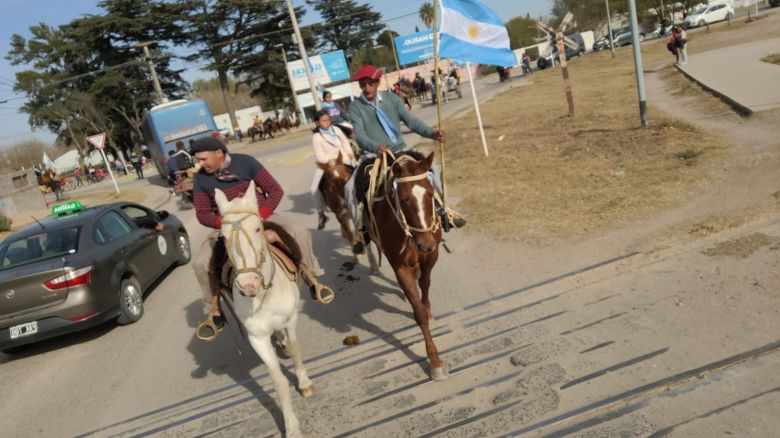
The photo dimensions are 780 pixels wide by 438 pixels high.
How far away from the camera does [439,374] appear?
4648 mm

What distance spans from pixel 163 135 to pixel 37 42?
1744 inches

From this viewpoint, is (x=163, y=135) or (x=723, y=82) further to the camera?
(x=163, y=135)

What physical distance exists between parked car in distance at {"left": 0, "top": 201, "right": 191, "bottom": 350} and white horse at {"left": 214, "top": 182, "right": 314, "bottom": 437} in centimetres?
389

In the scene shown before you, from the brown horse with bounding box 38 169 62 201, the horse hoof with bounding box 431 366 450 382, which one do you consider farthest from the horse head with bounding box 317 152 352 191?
the brown horse with bounding box 38 169 62 201

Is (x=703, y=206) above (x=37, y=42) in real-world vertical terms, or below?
below

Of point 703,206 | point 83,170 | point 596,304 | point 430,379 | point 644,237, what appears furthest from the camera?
point 83,170

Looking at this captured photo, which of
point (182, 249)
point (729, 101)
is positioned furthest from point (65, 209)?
point (729, 101)

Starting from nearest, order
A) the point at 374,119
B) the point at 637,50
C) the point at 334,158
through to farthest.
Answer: the point at 374,119
the point at 334,158
the point at 637,50

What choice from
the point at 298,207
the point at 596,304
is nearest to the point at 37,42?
the point at 298,207

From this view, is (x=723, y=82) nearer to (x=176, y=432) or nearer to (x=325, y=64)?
(x=176, y=432)

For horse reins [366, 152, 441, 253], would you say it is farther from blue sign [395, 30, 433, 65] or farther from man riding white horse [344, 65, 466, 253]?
blue sign [395, 30, 433, 65]

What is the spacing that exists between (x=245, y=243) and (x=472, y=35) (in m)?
5.34

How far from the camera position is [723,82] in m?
16.9

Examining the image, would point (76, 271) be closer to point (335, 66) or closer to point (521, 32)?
point (335, 66)
